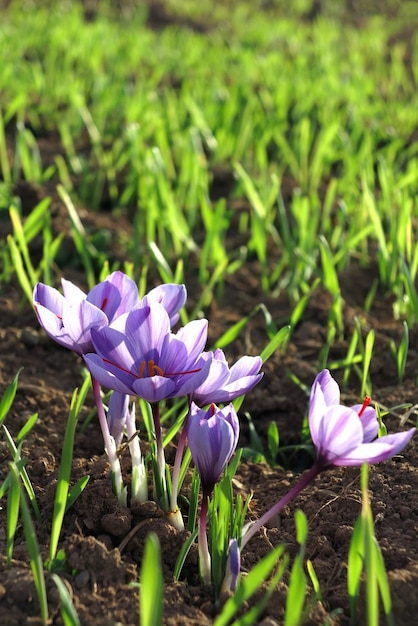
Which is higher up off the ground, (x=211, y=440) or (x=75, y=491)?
(x=211, y=440)

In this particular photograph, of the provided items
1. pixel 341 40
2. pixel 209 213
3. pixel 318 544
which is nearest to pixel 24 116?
pixel 209 213

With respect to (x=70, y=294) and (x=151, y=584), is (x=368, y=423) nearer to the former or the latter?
(x=151, y=584)

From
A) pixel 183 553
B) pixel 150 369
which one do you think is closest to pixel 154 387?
pixel 150 369

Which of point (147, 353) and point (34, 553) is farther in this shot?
point (147, 353)

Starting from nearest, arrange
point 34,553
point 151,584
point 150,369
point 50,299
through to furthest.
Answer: point 151,584 → point 34,553 → point 150,369 → point 50,299

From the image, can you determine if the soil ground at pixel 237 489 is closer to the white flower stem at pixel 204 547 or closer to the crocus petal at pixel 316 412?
the white flower stem at pixel 204 547

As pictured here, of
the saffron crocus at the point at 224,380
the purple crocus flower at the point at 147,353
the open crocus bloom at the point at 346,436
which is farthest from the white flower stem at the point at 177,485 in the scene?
the open crocus bloom at the point at 346,436

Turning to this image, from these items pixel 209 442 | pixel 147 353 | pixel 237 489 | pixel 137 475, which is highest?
pixel 147 353
